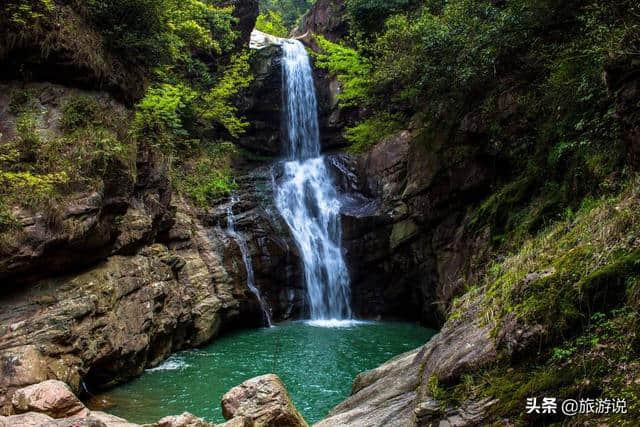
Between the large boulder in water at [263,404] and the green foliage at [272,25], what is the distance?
105 ft

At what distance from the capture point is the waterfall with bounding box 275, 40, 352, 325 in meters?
16.6

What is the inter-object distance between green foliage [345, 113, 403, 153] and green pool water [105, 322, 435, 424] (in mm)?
7517

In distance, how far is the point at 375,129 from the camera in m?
17.7

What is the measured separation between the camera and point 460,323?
4.83 metres

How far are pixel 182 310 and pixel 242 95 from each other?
13467mm

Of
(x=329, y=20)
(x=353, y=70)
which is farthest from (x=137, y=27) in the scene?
(x=329, y=20)

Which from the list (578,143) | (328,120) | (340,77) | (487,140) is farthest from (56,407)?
(328,120)

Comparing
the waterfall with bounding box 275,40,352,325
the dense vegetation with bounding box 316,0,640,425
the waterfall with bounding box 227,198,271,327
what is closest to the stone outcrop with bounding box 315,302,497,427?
the dense vegetation with bounding box 316,0,640,425

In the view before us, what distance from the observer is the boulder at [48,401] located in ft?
20.5

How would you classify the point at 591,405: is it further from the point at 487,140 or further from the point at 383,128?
the point at 383,128

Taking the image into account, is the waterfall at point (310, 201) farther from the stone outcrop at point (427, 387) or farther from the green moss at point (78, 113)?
the stone outcrop at point (427, 387)

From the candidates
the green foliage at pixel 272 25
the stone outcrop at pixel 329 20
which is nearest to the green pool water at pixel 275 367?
the stone outcrop at pixel 329 20

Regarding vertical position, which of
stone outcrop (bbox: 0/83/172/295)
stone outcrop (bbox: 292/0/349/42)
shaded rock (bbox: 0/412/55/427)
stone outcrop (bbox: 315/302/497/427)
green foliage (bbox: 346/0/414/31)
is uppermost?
stone outcrop (bbox: 292/0/349/42)

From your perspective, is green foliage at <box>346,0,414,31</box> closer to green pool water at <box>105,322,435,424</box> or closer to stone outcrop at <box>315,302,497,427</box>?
green pool water at <box>105,322,435,424</box>
